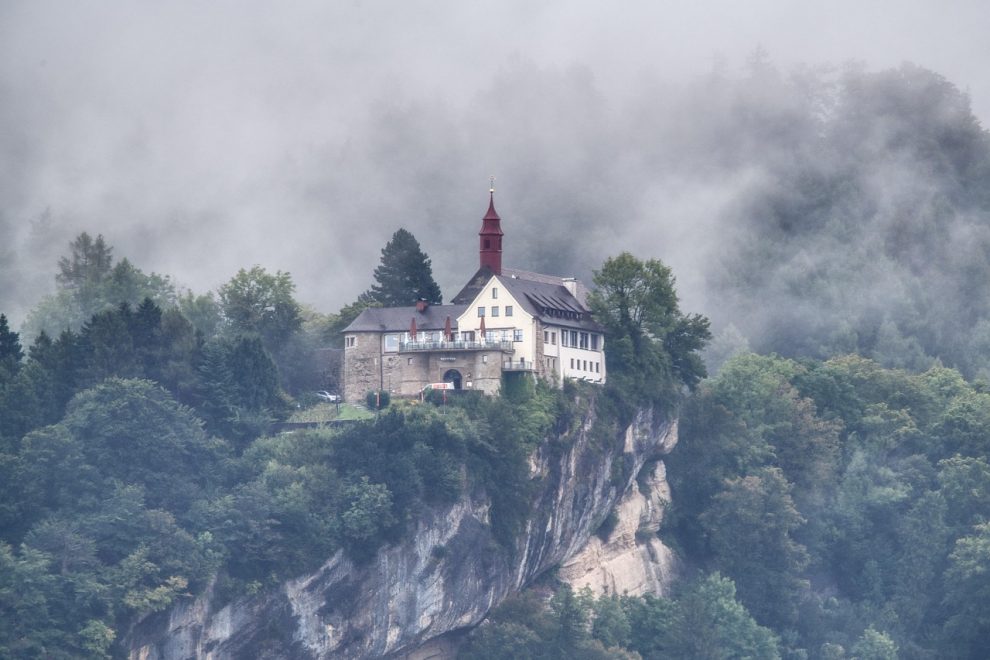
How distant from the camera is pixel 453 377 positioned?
13212 centimetres

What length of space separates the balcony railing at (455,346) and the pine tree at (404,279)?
6773 mm

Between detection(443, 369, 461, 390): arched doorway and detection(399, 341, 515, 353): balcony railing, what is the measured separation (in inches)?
40.2

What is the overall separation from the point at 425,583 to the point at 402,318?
46.6ft

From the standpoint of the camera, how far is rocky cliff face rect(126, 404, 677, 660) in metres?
119

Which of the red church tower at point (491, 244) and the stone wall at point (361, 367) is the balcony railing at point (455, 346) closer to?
the stone wall at point (361, 367)

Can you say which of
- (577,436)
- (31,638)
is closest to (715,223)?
(577,436)

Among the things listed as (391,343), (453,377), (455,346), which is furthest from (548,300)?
(391,343)

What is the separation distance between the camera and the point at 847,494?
147 m

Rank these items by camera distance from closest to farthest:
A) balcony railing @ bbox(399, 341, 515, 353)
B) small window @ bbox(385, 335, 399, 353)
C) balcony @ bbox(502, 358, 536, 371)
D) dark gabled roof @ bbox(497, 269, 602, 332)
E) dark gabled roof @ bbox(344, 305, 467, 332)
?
balcony @ bbox(502, 358, 536, 371) → balcony railing @ bbox(399, 341, 515, 353) → dark gabled roof @ bbox(497, 269, 602, 332) → small window @ bbox(385, 335, 399, 353) → dark gabled roof @ bbox(344, 305, 467, 332)

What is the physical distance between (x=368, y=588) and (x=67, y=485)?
13.4 m

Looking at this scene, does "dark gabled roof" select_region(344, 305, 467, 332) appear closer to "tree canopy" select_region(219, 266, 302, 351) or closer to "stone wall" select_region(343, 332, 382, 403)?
"stone wall" select_region(343, 332, 382, 403)

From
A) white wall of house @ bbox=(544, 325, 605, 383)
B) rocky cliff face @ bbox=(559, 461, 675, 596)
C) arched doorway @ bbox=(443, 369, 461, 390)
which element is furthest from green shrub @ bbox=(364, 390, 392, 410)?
rocky cliff face @ bbox=(559, 461, 675, 596)

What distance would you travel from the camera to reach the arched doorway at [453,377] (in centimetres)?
13200

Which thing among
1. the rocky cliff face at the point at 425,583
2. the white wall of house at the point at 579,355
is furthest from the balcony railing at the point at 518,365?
the rocky cliff face at the point at 425,583
